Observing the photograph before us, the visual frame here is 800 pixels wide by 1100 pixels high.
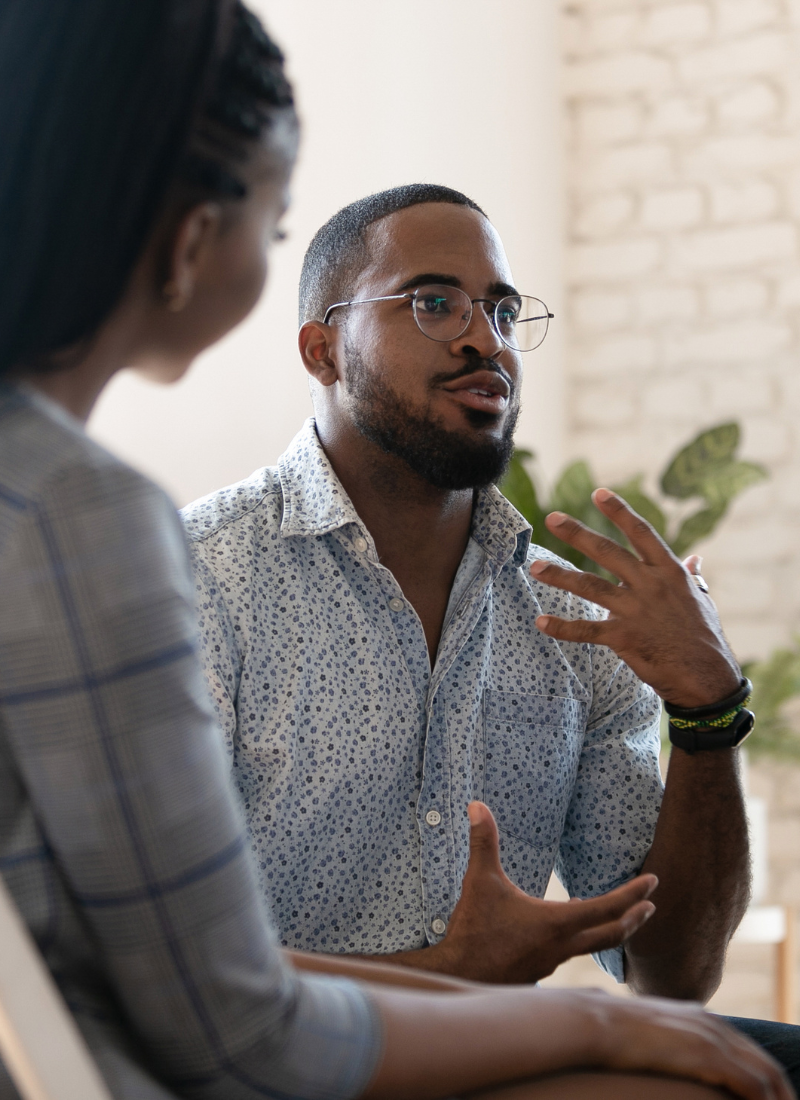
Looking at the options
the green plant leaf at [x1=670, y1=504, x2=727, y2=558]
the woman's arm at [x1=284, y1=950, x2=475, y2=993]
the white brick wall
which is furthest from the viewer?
the white brick wall

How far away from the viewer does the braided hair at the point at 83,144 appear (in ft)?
1.89

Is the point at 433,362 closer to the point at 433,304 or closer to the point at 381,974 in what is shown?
the point at 433,304

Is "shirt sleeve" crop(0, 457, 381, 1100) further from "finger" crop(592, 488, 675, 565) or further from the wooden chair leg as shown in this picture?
the wooden chair leg

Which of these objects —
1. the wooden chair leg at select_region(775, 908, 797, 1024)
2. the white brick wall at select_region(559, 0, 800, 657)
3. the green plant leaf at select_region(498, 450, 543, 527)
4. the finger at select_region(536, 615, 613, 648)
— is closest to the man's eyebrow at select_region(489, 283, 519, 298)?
the finger at select_region(536, 615, 613, 648)

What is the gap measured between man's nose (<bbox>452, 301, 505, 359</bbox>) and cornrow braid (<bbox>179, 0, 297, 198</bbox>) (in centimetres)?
80

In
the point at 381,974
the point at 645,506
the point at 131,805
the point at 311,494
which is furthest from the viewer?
the point at 645,506

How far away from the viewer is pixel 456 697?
4.40 ft

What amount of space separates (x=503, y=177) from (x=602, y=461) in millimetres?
862

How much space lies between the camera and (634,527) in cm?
123

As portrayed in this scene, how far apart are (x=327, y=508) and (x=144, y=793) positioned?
0.84 metres

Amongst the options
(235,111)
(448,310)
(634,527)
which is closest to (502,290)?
(448,310)

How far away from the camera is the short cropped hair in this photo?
1.57 m

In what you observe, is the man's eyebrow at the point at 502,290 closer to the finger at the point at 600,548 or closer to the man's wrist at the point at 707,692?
the finger at the point at 600,548

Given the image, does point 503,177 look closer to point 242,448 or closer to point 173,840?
point 242,448
